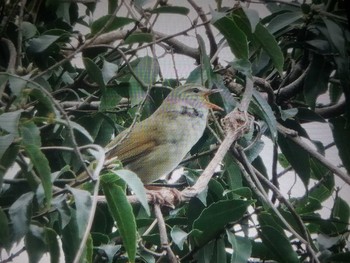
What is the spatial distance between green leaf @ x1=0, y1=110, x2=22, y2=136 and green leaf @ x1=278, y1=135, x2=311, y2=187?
141cm

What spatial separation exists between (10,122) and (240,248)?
0.96 metres

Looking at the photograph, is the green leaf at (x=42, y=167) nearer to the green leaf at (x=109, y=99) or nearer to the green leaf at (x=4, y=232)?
the green leaf at (x=4, y=232)

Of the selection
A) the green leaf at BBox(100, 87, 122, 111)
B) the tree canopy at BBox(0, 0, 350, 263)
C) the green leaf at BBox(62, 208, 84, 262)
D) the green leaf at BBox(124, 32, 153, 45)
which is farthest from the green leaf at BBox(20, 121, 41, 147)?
the green leaf at BBox(124, 32, 153, 45)

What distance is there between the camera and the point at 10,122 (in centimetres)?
197

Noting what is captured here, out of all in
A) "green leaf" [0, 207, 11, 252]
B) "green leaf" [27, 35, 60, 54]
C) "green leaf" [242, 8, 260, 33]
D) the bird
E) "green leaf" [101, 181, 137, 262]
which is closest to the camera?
"green leaf" [101, 181, 137, 262]

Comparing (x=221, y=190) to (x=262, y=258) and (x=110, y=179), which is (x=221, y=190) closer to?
(x=262, y=258)

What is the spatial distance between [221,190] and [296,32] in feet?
2.95

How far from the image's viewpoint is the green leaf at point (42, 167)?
6.52 ft

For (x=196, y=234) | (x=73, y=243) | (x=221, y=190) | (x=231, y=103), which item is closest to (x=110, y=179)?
(x=73, y=243)

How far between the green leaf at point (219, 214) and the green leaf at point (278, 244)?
0.19 m

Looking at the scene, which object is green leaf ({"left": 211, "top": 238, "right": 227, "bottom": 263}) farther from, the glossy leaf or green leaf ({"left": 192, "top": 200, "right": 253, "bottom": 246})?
the glossy leaf

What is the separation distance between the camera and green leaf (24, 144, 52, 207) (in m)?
1.99

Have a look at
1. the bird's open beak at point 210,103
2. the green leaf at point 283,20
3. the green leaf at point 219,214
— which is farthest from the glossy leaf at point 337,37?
the green leaf at point 219,214

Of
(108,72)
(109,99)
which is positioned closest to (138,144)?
(109,99)
